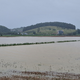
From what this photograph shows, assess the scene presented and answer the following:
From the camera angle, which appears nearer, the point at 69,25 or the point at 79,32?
the point at 79,32

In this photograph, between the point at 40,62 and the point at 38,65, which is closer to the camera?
the point at 38,65

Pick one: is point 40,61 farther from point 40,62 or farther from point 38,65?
point 38,65

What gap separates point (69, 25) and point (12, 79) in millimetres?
126877

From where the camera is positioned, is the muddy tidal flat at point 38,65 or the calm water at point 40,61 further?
the calm water at point 40,61

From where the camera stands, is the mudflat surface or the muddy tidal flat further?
the mudflat surface

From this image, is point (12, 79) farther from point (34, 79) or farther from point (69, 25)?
point (69, 25)

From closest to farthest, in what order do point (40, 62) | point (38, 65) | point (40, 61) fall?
point (38, 65), point (40, 62), point (40, 61)

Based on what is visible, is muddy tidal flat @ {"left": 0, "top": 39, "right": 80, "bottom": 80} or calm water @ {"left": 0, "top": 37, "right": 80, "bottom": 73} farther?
calm water @ {"left": 0, "top": 37, "right": 80, "bottom": 73}

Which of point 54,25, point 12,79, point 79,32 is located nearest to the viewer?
point 12,79

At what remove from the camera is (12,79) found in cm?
480

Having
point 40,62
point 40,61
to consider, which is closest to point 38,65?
point 40,62

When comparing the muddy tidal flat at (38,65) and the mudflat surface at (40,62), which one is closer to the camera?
the muddy tidal flat at (38,65)

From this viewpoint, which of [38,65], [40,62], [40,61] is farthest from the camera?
[40,61]

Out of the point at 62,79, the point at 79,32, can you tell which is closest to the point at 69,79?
the point at 62,79
